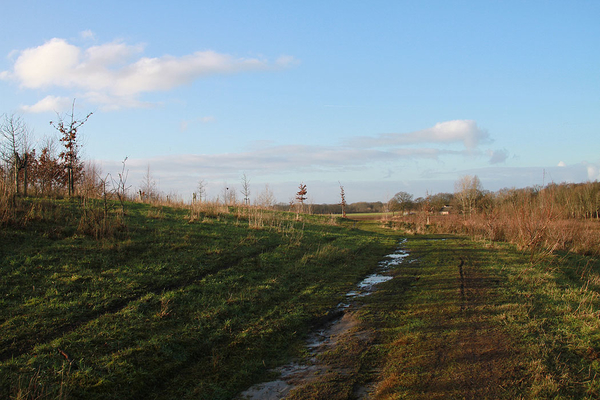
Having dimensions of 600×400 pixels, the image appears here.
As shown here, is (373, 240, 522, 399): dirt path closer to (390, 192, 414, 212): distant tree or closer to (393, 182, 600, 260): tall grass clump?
(393, 182, 600, 260): tall grass clump

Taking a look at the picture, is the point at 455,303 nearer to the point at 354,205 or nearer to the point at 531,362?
the point at 531,362

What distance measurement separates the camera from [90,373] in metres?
4.46

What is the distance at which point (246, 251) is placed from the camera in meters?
11.8

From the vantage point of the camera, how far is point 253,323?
6.40 m

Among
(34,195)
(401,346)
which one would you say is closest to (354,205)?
(34,195)

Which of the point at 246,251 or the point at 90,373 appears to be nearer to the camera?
the point at 90,373

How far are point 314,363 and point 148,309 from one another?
11.2ft

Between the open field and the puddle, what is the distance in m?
0.08

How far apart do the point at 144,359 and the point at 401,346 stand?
3690 millimetres

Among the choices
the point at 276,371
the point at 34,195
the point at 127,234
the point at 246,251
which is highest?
the point at 34,195

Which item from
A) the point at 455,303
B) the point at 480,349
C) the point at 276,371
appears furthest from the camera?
the point at 455,303

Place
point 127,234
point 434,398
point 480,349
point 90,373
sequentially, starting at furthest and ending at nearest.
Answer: point 127,234 < point 480,349 < point 90,373 < point 434,398

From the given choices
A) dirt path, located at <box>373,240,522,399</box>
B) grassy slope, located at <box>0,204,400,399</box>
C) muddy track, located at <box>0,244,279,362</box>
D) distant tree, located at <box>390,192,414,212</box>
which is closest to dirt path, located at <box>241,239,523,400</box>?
dirt path, located at <box>373,240,522,399</box>

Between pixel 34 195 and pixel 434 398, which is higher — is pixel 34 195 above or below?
above
